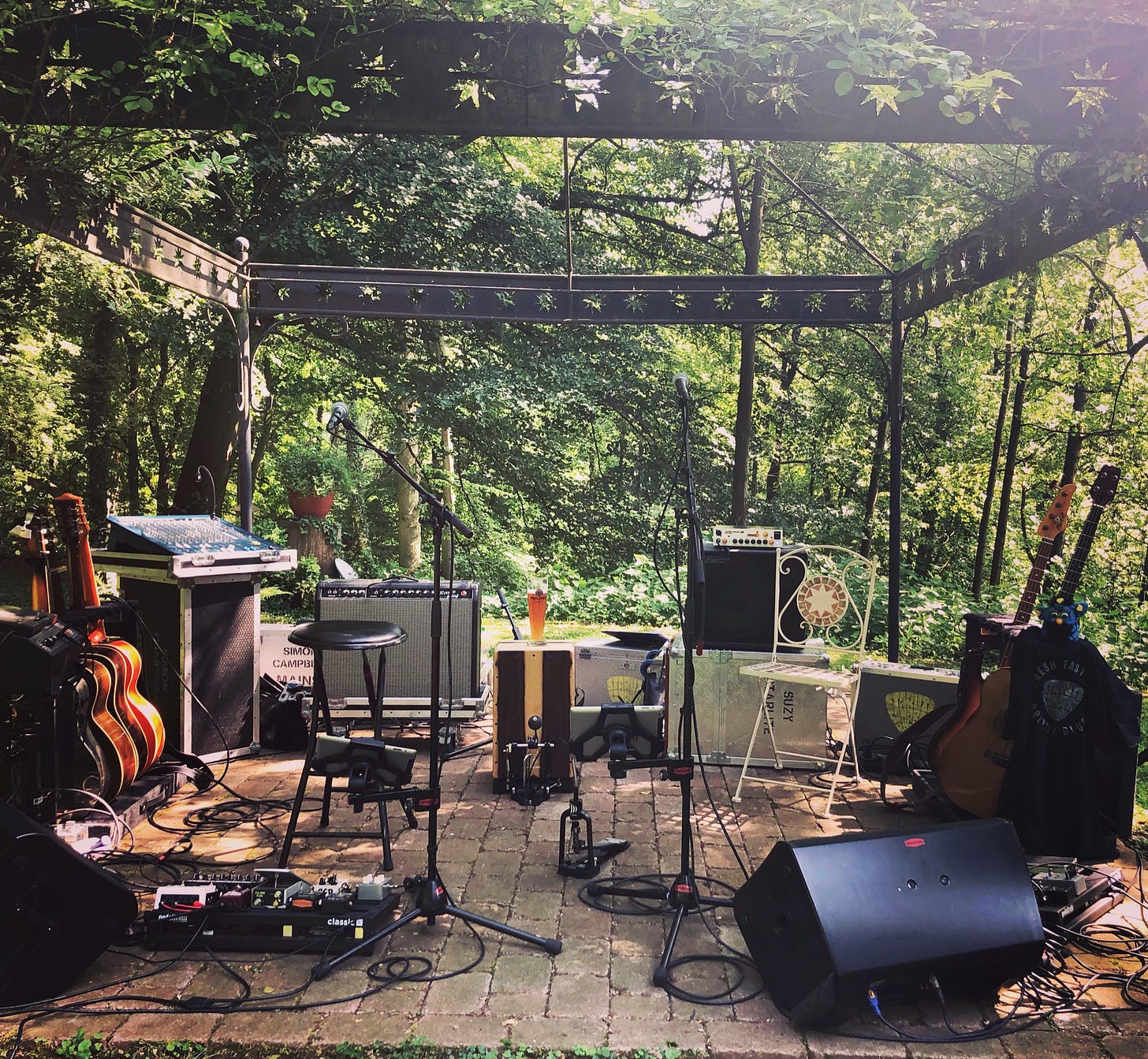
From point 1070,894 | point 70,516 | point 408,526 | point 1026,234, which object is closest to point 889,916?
point 1070,894

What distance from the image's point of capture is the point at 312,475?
1171 centimetres

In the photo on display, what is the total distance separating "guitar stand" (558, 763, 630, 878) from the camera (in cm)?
344

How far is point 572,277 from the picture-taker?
555cm

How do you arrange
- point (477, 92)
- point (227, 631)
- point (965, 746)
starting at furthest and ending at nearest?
point (227, 631)
point (965, 746)
point (477, 92)

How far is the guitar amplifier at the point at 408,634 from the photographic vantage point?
5.24m

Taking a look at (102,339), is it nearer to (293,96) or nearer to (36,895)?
(293,96)

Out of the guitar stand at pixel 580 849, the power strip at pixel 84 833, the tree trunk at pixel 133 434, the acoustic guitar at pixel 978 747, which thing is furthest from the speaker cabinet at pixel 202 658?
the tree trunk at pixel 133 434

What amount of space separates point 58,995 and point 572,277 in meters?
4.36

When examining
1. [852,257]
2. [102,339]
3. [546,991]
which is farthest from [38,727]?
[852,257]

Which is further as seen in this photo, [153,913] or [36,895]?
[153,913]

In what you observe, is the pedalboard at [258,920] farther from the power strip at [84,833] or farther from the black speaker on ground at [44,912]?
the power strip at [84,833]

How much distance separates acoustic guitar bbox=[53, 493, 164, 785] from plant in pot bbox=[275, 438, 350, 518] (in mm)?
6442

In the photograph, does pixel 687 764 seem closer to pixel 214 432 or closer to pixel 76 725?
pixel 76 725

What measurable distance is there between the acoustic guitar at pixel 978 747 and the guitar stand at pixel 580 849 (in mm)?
1379
